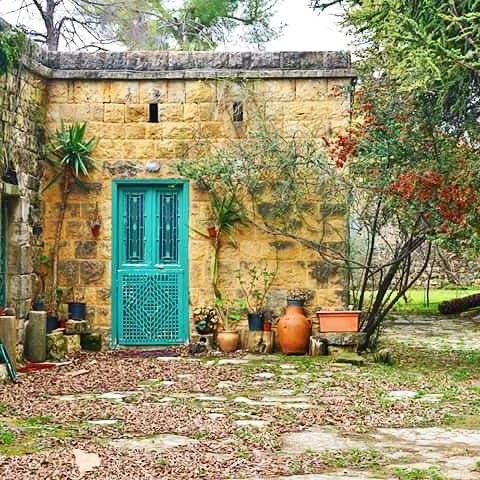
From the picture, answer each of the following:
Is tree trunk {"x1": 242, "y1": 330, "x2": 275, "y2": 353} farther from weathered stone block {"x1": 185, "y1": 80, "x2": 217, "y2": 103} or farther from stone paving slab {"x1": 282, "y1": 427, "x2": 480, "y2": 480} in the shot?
stone paving slab {"x1": 282, "y1": 427, "x2": 480, "y2": 480}

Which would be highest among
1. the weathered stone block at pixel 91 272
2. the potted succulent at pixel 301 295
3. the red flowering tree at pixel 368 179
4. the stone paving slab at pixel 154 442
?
the red flowering tree at pixel 368 179

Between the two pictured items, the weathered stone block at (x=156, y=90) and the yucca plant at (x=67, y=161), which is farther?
the weathered stone block at (x=156, y=90)

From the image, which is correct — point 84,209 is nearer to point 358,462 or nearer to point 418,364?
point 418,364

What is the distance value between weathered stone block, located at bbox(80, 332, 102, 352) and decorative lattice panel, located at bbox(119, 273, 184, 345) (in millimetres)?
379

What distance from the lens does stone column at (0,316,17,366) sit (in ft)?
27.1

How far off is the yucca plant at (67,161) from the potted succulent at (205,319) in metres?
1.58

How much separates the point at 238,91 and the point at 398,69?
3.20 meters

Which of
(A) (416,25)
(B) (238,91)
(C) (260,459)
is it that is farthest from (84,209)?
(C) (260,459)

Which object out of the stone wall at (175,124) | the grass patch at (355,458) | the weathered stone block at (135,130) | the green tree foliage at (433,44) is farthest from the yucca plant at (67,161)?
the grass patch at (355,458)

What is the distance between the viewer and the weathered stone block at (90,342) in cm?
1004

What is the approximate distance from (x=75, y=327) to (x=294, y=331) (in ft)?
7.67

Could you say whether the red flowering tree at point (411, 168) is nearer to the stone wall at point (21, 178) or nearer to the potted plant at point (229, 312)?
the potted plant at point (229, 312)

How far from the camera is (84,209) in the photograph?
33.9 ft

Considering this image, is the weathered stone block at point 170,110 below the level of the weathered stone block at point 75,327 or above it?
above
